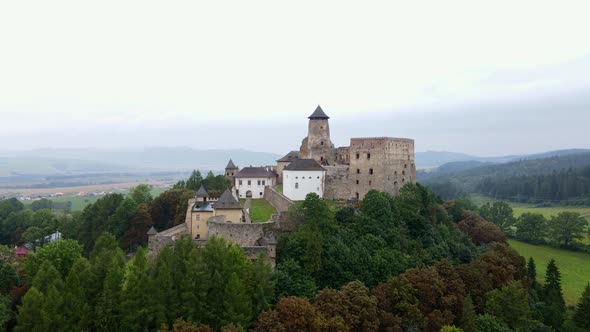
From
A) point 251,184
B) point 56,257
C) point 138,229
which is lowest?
point 138,229

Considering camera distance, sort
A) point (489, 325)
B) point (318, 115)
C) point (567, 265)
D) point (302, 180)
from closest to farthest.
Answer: point (489, 325) < point (302, 180) < point (318, 115) < point (567, 265)

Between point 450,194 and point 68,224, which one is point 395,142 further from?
point 450,194

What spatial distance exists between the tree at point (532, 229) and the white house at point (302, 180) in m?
46.7

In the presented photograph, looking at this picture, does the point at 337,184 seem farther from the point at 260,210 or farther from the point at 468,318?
the point at 468,318

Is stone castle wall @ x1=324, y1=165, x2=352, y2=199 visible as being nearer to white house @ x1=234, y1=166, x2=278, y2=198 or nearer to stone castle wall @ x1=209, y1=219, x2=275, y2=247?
white house @ x1=234, y1=166, x2=278, y2=198

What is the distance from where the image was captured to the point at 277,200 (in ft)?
168

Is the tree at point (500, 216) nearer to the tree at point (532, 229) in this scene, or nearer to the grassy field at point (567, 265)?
the tree at point (532, 229)

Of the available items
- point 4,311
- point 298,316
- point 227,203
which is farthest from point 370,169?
point 4,311

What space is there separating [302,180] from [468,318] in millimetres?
25352

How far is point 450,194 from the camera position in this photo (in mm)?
149625

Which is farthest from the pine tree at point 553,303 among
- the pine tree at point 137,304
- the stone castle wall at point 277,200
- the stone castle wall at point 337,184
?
the pine tree at point 137,304

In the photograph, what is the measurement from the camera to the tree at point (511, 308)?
37.2 metres

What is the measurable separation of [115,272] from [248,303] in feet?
32.1

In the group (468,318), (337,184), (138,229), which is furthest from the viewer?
(138,229)
